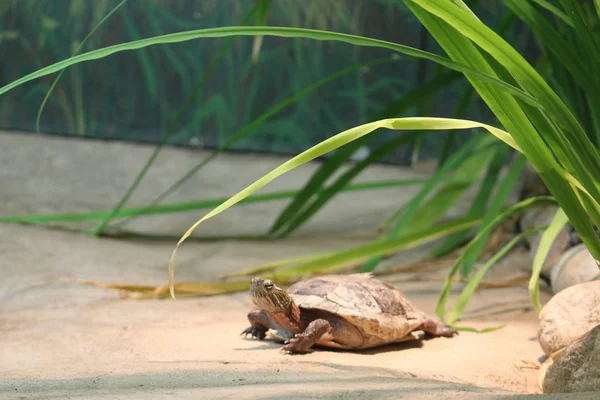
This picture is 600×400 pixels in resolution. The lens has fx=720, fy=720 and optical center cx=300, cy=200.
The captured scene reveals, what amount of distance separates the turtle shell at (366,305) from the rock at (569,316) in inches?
13.3

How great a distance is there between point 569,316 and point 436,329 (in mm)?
393

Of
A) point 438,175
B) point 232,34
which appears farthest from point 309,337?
point 438,175

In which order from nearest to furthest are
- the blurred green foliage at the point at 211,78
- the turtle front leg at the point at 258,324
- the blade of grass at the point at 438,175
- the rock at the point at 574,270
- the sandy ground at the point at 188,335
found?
the sandy ground at the point at 188,335, the turtle front leg at the point at 258,324, the rock at the point at 574,270, the blade of grass at the point at 438,175, the blurred green foliage at the point at 211,78

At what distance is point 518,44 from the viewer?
5.33m

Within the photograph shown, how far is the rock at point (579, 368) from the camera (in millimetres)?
1410

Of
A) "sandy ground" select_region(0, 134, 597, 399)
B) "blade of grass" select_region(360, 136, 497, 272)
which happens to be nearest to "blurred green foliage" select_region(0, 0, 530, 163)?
"sandy ground" select_region(0, 134, 597, 399)

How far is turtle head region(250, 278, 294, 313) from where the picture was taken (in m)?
1.81

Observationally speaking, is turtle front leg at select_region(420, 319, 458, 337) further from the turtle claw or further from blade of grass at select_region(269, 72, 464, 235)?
blade of grass at select_region(269, 72, 464, 235)

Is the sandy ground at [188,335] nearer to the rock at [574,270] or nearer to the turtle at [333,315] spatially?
the turtle at [333,315]

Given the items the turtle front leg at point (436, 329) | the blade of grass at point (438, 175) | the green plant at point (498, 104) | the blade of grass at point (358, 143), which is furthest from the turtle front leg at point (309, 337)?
the blade of grass at point (358, 143)

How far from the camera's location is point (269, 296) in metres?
1.81

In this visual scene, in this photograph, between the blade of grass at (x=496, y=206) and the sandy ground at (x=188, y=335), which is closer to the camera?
the sandy ground at (x=188, y=335)

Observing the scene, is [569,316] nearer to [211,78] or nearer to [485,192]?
[485,192]

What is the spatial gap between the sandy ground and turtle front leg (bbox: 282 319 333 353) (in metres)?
0.03
